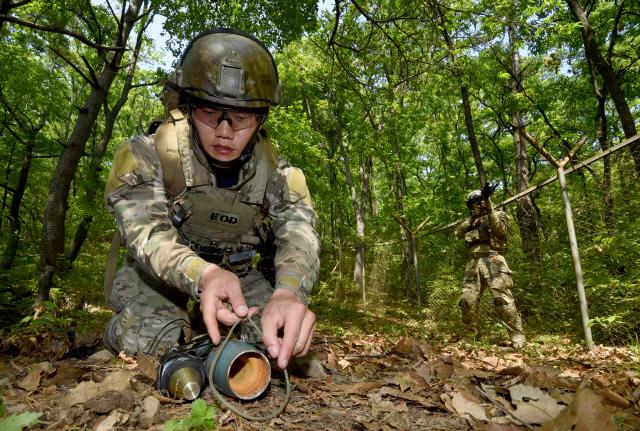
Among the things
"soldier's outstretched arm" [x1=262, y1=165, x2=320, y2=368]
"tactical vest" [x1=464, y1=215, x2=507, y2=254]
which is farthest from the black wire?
"tactical vest" [x1=464, y1=215, x2=507, y2=254]

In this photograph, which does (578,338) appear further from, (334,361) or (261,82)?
(261,82)

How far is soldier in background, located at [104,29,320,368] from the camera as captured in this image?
2.51 meters

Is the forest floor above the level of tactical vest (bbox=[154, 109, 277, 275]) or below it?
below

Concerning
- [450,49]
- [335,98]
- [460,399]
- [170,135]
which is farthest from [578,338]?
[335,98]

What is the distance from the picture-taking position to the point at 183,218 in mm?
2951

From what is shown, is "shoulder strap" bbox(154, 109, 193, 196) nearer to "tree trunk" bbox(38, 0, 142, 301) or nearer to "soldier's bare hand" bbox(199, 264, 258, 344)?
"soldier's bare hand" bbox(199, 264, 258, 344)

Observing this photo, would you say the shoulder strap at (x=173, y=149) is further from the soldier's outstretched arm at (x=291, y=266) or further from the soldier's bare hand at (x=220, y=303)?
the soldier's bare hand at (x=220, y=303)

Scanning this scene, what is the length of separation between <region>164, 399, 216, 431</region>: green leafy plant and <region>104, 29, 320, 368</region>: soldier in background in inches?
25.3

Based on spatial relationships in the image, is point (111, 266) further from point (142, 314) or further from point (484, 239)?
point (484, 239)

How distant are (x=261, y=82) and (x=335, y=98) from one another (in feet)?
59.0

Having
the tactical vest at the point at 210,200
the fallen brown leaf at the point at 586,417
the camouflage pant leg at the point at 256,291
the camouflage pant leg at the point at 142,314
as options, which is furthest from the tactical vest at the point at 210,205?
the fallen brown leaf at the point at 586,417

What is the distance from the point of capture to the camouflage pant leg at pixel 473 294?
7.53 metres

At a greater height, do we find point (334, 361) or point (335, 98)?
point (335, 98)

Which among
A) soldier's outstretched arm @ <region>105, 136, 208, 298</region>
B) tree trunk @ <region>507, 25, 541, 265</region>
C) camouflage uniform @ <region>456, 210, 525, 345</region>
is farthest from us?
tree trunk @ <region>507, 25, 541, 265</region>
